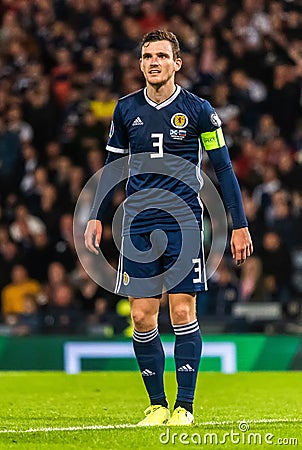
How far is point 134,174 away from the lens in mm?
6914

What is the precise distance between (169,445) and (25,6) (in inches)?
526

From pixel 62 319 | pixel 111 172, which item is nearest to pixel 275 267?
pixel 62 319

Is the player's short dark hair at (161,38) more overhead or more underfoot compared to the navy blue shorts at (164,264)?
more overhead

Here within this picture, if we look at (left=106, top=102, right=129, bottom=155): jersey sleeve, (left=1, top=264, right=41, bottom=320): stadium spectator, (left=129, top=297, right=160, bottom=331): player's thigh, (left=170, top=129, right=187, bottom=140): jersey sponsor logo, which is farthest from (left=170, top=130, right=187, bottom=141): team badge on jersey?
(left=1, top=264, right=41, bottom=320): stadium spectator

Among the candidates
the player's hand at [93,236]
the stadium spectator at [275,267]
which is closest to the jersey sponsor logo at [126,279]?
the player's hand at [93,236]

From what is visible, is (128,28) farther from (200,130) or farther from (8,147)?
(200,130)

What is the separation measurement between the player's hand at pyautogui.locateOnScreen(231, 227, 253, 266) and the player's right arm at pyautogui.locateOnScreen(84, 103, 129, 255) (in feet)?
2.92

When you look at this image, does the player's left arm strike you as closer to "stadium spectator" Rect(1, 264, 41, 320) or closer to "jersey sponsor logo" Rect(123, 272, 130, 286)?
"jersey sponsor logo" Rect(123, 272, 130, 286)

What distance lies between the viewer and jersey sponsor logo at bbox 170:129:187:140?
22.3 ft

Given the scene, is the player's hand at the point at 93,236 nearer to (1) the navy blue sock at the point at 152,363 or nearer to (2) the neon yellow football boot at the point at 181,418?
(1) the navy blue sock at the point at 152,363

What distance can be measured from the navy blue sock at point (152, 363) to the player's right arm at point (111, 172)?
0.64m

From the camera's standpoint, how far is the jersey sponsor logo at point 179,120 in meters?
6.80

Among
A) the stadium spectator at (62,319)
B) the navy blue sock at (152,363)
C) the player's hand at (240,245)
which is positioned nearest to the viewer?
the player's hand at (240,245)

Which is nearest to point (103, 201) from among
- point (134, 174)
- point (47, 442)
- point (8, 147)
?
point (134, 174)
